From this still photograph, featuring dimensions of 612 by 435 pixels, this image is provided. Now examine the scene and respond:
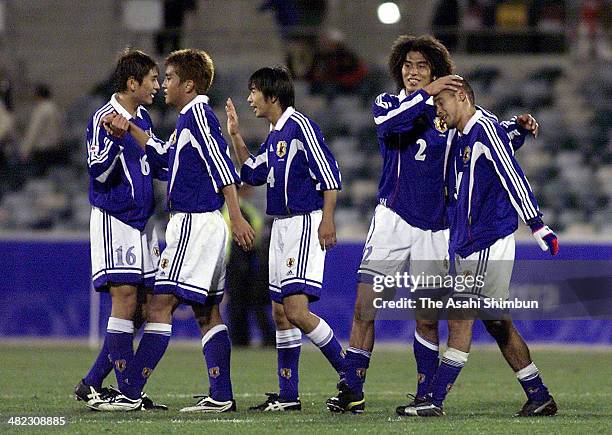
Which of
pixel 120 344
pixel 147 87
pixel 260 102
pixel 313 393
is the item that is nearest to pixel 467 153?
pixel 260 102

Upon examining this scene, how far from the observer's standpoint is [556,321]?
14609mm

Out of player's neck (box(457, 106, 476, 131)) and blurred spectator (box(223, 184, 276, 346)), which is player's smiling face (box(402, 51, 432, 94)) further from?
blurred spectator (box(223, 184, 276, 346))

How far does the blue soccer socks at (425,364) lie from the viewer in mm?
7906

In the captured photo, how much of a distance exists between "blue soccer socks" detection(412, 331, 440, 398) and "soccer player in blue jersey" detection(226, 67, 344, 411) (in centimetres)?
48

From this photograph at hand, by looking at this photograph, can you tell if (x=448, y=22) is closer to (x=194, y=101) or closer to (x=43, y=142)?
(x=43, y=142)

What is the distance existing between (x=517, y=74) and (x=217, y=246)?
40.2 ft

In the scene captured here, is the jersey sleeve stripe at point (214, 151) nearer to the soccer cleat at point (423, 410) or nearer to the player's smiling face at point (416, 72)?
the player's smiling face at point (416, 72)

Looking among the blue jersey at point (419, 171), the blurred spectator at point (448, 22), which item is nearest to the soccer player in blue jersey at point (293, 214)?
the blue jersey at point (419, 171)

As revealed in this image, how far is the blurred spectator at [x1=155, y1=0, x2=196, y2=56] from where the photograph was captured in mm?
19266

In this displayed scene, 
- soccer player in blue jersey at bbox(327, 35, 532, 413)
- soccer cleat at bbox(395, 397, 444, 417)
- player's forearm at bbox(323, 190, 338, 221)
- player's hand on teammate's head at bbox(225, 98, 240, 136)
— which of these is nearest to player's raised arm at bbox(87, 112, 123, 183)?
player's hand on teammate's head at bbox(225, 98, 240, 136)

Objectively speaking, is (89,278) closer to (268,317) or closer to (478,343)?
(268,317)

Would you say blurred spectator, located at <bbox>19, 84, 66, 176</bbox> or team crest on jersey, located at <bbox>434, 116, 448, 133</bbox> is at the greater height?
team crest on jersey, located at <bbox>434, 116, 448, 133</bbox>

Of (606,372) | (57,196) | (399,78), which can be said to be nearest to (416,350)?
(399,78)

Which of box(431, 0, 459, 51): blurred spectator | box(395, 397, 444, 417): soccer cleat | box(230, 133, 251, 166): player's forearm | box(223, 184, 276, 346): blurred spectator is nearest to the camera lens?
box(395, 397, 444, 417): soccer cleat
